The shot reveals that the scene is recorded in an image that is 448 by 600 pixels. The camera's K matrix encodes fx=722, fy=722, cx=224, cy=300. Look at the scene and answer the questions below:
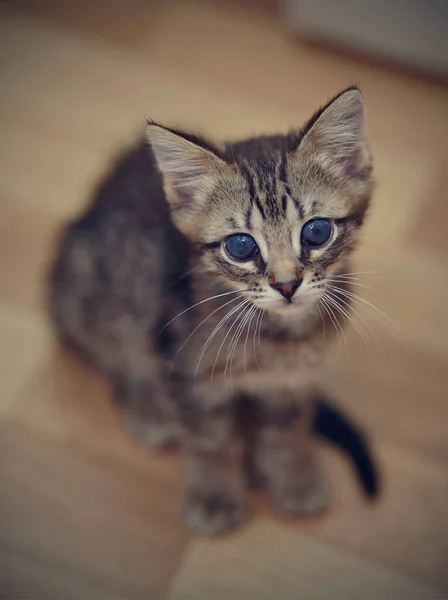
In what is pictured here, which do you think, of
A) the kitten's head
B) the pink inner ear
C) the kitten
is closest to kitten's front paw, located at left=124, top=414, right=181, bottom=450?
the kitten

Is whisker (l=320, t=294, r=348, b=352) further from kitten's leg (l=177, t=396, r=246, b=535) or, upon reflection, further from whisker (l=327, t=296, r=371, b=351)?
kitten's leg (l=177, t=396, r=246, b=535)

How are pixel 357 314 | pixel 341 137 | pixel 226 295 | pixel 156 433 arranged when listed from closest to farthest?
pixel 341 137 → pixel 226 295 → pixel 357 314 → pixel 156 433

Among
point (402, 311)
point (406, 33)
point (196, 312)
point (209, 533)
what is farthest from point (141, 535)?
point (406, 33)

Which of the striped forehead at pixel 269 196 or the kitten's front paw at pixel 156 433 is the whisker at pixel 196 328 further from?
the kitten's front paw at pixel 156 433

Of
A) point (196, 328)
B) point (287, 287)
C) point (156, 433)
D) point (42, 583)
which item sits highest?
point (287, 287)

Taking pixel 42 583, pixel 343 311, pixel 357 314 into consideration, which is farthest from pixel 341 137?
pixel 42 583

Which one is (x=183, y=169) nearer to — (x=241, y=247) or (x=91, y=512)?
(x=241, y=247)

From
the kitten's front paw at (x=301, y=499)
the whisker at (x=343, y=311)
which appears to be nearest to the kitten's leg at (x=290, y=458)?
the kitten's front paw at (x=301, y=499)
